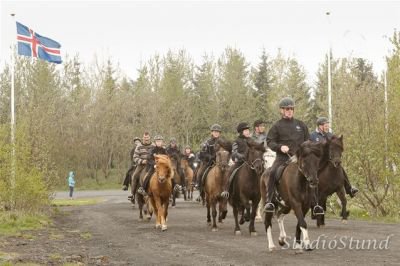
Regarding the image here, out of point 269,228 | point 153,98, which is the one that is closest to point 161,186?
point 269,228

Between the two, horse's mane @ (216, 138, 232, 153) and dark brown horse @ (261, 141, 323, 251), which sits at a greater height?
horse's mane @ (216, 138, 232, 153)

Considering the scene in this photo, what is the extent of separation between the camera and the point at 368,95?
997 inches

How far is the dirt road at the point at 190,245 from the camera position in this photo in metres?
13.2

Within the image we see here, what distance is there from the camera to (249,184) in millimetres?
18391

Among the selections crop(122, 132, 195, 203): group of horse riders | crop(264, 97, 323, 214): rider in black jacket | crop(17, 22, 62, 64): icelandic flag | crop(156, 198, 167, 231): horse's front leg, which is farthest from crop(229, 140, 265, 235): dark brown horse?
crop(17, 22, 62, 64): icelandic flag

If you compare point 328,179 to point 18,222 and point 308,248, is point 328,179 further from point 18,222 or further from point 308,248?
point 18,222

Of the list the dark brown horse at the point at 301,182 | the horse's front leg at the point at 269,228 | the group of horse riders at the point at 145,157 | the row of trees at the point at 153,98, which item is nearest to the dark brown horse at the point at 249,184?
the horse's front leg at the point at 269,228

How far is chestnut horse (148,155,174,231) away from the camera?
66.9ft

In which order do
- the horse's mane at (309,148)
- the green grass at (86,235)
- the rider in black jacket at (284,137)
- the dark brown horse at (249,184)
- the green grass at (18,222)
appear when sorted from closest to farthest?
the horse's mane at (309,148), the rider in black jacket at (284,137), the dark brown horse at (249,184), the green grass at (86,235), the green grass at (18,222)

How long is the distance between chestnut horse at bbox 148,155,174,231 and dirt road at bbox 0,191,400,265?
457mm

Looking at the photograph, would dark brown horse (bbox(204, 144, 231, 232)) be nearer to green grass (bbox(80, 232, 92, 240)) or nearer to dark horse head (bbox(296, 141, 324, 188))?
green grass (bbox(80, 232, 92, 240))

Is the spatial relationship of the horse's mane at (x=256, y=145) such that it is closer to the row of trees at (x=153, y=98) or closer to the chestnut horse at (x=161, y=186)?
the chestnut horse at (x=161, y=186)

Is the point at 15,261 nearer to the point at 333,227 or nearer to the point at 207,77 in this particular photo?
the point at 333,227

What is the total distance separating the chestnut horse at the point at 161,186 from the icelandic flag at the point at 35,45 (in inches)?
417
